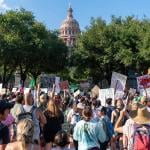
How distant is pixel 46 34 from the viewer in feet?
223

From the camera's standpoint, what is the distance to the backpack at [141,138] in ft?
26.9

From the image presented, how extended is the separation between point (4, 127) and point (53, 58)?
59.5 metres

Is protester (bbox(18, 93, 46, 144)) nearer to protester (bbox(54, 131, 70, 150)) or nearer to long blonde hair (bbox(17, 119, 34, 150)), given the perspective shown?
Answer: protester (bbox(54, 131, 70, 150))

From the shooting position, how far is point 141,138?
8.30m

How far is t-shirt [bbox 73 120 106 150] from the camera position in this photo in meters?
9.65

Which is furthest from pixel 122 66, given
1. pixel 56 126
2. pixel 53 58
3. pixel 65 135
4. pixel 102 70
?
pixel 65 135

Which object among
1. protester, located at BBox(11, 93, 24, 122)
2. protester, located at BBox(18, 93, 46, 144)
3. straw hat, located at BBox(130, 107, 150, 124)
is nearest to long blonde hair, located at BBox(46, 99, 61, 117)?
protester, located at BBox(18, 93, 46, 144)

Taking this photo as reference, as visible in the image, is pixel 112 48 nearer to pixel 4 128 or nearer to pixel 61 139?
pixel 4 128

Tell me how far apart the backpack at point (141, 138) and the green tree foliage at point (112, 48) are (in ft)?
167

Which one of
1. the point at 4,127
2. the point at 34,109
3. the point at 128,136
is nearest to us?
the point at 4,127

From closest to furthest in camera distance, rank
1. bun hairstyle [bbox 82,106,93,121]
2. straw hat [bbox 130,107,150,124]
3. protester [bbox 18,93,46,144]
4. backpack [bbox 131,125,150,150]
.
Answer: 1. backpack [bbox 131,125,150,150]
2. straw hat [bbox 130,107,150,124]
3. bun hairstyle [bbox 82,106,93,121]
4. protester [bbox 18,93,46,144]

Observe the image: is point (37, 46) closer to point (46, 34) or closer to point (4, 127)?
point (46, 34)

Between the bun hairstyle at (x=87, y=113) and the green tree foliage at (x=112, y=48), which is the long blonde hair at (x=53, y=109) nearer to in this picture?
the bun hairstyle at (x=87, y=113)

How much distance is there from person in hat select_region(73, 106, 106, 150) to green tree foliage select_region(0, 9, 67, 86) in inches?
2045
